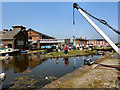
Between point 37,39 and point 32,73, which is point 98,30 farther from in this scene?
point 37,39

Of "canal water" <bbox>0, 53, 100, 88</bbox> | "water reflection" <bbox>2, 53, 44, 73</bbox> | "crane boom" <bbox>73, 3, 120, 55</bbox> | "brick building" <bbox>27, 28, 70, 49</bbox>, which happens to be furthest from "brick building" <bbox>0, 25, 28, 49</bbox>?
"crane boom" <bbox>73, 3, 120, 55</bbox>

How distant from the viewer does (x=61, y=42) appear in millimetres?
54094

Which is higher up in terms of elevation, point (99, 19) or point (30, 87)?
point (99, 19)

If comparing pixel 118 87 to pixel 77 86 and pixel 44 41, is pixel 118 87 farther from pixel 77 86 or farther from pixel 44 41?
pixel 44 41

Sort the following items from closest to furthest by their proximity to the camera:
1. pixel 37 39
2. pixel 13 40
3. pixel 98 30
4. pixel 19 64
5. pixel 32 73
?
pixel 32 73, pixel 98 30, pixel 19 64, pixel 13 40, pixel 37 39

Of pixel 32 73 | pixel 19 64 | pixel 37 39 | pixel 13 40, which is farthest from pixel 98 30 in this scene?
pixel 37 39

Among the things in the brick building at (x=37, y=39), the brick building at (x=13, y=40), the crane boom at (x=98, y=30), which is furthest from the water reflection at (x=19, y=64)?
the brick building at (x=37, y=39)

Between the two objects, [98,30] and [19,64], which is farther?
[19,64]

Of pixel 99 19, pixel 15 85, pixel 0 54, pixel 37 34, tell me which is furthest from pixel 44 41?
pixel 15 85

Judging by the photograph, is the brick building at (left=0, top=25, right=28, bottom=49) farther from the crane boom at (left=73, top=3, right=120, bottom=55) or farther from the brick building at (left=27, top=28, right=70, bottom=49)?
the crane boom at (left=73, top=3, right=120, bottom=55)

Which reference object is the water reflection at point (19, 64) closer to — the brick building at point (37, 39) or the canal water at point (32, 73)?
the canal water at point (32, 73)

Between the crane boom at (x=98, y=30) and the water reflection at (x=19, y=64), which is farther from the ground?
the crane boom at (x=98, y=30)

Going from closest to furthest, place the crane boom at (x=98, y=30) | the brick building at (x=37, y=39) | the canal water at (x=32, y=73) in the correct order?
the canal water at (x=32, y=73) → the crane boom at (x=98, y=30) → the brick building at (x=37, y=39)

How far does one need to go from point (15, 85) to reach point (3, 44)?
1352 inches
